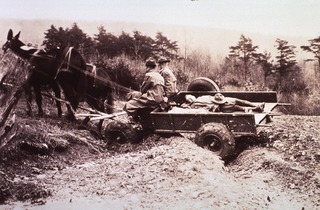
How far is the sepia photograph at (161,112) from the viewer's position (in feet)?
11.9

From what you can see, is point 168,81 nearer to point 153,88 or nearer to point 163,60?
point 163,60

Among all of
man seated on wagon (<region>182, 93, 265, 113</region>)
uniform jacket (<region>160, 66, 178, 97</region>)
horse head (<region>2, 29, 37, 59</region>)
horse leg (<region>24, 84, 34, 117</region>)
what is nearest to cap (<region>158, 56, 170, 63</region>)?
uniform jacket (<region>160, 66, 178, 97</region>)

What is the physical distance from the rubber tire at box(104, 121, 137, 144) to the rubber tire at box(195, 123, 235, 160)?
992mm

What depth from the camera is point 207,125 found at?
15.0ft

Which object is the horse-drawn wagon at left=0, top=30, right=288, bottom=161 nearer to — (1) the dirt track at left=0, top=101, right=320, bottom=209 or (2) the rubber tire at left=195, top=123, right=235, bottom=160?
(2) the rubber tire at left=195, top=123, right=235, bottom=160

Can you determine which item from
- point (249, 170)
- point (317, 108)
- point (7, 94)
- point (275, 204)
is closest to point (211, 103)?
point (249, 170)

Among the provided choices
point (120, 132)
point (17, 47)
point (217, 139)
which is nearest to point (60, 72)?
point (17, 47)

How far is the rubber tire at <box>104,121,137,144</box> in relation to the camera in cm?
520

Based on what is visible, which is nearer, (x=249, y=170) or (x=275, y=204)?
(x=275, y=204)

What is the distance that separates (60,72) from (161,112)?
189 centimetres

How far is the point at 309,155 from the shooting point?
417 cm

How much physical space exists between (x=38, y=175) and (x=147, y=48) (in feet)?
8.58

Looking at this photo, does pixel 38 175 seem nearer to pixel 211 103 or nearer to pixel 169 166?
pixel 169 166

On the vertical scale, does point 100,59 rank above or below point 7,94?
above
